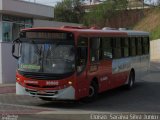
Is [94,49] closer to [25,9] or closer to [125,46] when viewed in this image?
[125,46]

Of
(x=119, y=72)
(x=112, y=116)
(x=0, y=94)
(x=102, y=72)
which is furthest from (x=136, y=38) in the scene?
(x=112, y=116)

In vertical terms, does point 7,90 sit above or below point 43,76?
below

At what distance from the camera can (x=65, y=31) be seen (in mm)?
16312

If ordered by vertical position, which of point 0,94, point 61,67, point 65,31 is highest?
point 65,31

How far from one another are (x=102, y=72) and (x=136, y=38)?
18.1ft

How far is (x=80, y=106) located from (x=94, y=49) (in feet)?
7.38

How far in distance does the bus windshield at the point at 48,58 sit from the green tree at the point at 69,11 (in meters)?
66.6

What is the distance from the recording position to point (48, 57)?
16.3 meters

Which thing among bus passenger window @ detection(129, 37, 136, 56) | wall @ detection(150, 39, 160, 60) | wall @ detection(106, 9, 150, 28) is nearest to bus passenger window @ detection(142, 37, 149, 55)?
bus passenger window @ detection(129, 37, 136, 56)

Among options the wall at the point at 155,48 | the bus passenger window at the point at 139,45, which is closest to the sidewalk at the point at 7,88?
the bus passenger window at the point at 139,45

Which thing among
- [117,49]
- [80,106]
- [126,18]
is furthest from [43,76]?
[126,18]

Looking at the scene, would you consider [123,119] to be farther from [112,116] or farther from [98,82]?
[98,82]

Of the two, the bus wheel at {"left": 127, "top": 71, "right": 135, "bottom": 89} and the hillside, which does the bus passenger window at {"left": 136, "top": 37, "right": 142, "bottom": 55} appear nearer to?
the bus wheel at {"left": 127, "top": 71, "right": 135, "bottom": 89}

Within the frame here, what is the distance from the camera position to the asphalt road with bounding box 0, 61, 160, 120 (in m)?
14.4
